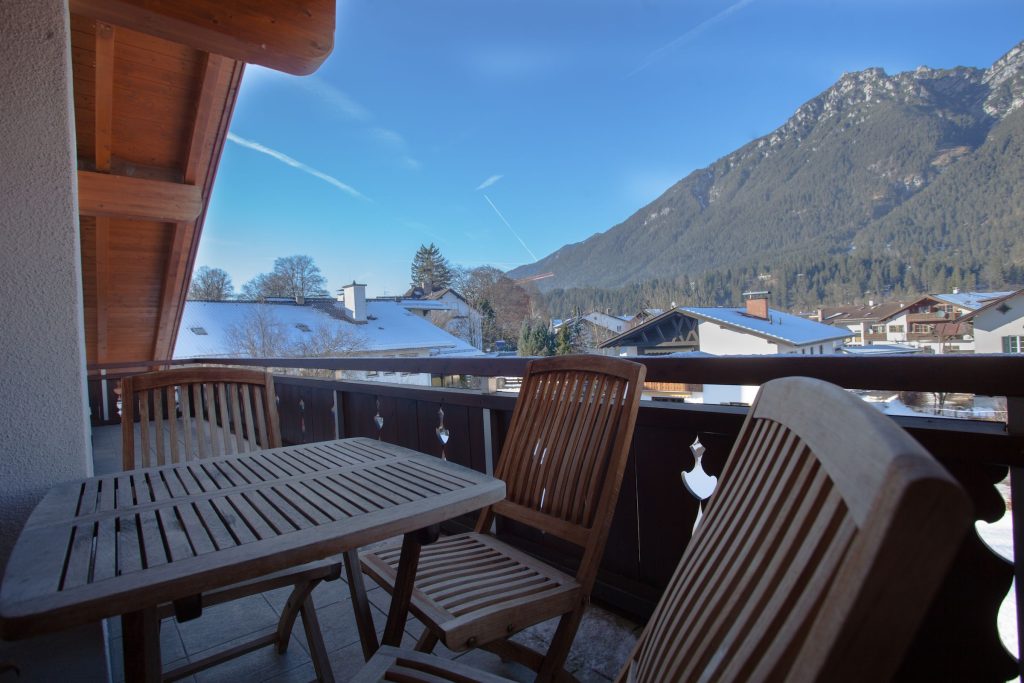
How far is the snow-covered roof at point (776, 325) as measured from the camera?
362cm

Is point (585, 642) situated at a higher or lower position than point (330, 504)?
lower

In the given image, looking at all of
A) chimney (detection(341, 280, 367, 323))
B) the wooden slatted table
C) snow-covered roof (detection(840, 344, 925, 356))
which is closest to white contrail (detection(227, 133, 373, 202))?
chimney (detection(341, 280, 367, 323))

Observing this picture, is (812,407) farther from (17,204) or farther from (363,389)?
(363,389)

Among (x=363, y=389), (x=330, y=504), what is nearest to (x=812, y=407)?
(x=330, y=504)

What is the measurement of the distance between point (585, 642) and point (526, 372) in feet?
2.99

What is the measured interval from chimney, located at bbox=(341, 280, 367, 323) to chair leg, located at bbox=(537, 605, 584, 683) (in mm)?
14413

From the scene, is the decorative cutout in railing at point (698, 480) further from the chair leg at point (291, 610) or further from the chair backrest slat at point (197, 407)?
the chair backrest slat at point (197, 407)

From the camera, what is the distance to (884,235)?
644 cm

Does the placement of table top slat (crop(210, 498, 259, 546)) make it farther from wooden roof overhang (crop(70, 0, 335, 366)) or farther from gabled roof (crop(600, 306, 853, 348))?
gabled roof (crop(600, 306, 853, 348))

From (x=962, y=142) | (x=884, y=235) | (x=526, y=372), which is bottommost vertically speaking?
(x=526, y=372)

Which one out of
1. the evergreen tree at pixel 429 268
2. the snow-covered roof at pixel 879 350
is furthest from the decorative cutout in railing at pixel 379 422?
the evergreen tree at pixel 429 268

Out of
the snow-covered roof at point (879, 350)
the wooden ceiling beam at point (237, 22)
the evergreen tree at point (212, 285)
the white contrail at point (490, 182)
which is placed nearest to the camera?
the snow-covered roof at point (879, 350)

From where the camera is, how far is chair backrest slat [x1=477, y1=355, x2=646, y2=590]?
1.43 meters

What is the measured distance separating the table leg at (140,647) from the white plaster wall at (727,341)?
371 cm
